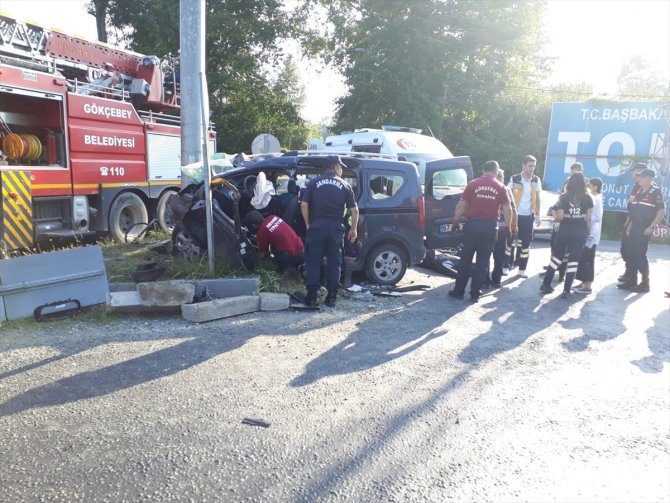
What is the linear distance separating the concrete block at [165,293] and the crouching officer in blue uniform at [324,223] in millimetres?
1393

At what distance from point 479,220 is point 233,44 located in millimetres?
20595

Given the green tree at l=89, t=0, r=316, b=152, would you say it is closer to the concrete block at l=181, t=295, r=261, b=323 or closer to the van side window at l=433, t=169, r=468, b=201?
the van side window at l=433, t=169, r=468, b=201

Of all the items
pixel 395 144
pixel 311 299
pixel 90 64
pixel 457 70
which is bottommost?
pixel 311 299

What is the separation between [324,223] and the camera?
6.05 meters

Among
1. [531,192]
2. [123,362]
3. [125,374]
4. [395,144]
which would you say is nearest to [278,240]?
[123,362]

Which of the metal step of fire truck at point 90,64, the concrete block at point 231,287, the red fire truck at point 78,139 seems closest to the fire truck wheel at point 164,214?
the red fire truck at point 78,139

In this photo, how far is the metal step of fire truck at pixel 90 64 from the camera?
8406 millimetres

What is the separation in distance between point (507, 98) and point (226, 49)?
12879 millimetres

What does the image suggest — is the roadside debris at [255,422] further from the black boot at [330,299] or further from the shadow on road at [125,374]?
the black boot at [330,299]

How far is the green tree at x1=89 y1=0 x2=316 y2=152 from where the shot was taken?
2209cm

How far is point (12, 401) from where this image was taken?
3.63m

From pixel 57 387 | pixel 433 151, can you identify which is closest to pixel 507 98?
pixel 433 151

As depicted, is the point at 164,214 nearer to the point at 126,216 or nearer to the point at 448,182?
the point at 126,216

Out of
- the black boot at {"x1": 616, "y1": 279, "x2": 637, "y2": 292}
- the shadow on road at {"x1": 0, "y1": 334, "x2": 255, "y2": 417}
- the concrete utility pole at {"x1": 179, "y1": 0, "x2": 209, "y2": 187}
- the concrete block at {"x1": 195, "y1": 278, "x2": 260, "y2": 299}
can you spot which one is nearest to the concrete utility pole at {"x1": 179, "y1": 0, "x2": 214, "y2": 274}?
the concrete utility pole at {"x1": 179, "y1": 0, "x2": 209, "y2": 187}
